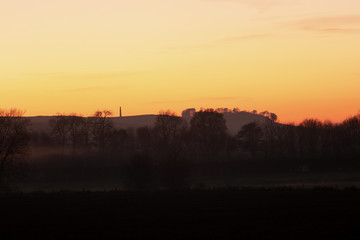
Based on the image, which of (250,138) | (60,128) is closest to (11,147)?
(60,128)

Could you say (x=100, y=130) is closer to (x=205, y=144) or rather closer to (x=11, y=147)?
(x=205, y=144)

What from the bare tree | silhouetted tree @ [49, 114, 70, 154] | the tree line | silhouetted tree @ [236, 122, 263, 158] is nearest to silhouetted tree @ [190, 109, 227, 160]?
the tree line

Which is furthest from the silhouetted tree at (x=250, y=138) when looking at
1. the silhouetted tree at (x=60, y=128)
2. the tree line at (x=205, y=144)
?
the silhouetted tree at (x=60, y=128)

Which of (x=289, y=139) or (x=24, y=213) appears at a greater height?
(x=289, y=139)

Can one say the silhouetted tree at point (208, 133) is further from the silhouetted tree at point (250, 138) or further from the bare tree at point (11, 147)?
the bare tree at point (11, 147)

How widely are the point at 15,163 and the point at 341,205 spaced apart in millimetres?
41437

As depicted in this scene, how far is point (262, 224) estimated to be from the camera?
3722cm

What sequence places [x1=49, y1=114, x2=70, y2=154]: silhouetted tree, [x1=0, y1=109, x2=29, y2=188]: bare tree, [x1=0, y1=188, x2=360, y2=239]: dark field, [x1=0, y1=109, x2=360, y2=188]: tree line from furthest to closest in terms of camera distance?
[x1=49, y1=114, x2=70, y2=154]: silhouetted tree
[x1=0, y1=109, x2=360, y2=188]: tree line
[x1=0, y1=109, x2=29, y2=188]: bare tree
[x1=0, y1=188, x2=360, y2=239]: dark field

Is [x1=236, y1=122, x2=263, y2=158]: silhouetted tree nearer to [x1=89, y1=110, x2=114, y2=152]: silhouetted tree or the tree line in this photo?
the tree line

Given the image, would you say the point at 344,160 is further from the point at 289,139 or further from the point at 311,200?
the point at 311,200

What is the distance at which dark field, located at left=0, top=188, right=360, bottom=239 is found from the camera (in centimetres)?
3378

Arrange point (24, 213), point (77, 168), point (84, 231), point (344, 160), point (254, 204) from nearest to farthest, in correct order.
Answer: point (84, 231) → point (24, 213) → point (254, 204) → point (77, 168) → point (344, 160)

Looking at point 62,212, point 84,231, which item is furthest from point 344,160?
point 84,231

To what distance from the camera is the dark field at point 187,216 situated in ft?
111
